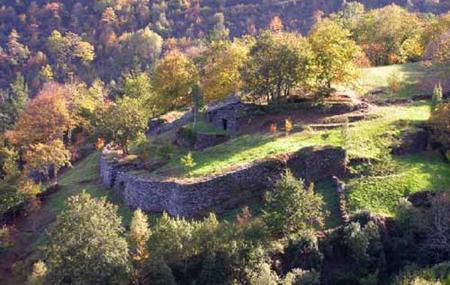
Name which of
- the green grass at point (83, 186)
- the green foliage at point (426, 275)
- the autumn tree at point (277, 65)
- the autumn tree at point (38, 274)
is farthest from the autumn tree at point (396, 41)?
the autumn tree at point (38, 274)

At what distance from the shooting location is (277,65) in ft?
147

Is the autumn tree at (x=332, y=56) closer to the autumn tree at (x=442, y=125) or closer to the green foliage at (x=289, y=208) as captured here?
the autumn tree at (x=442, y=125)

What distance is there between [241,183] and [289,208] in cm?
623

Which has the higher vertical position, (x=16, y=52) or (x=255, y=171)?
(x=16, y=52)

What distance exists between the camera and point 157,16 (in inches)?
5684

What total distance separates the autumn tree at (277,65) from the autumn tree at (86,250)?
759 inches

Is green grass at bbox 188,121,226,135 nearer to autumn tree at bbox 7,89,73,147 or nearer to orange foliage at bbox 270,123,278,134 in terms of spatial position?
orange foliage at bbox 270,123,278,134

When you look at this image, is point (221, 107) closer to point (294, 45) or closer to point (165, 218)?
point (294, 45)

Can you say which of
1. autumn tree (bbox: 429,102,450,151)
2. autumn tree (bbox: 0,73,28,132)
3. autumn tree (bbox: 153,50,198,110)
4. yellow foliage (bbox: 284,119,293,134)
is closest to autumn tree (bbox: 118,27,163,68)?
autumn tree (bbox: 0,73,28,132)

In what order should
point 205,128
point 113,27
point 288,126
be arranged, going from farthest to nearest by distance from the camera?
point 113,27 < point 205,128 < point 288,126

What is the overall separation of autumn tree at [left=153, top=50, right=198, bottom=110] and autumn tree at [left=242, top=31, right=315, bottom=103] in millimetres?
12989

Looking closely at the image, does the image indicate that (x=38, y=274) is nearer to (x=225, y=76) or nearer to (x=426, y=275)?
(x=426, y=275)

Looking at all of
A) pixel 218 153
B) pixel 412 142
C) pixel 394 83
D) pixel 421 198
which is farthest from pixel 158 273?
pixel 394 83

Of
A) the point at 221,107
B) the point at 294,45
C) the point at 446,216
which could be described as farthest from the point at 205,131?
the point at 446,216
